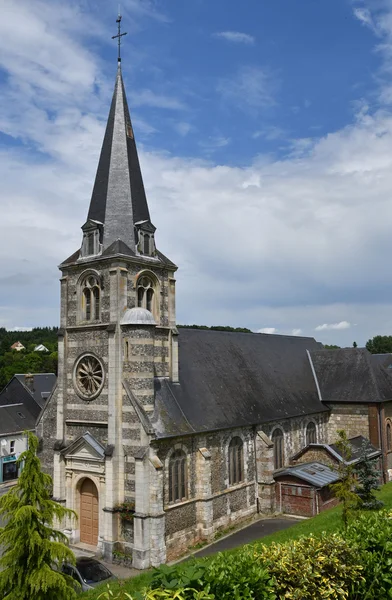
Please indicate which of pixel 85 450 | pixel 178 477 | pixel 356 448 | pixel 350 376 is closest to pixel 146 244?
pixel 85 450

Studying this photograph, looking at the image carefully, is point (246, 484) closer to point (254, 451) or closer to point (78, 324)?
point (254, 451)

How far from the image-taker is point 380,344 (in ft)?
403

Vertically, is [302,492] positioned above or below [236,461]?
below

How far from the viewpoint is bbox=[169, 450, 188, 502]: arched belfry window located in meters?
22.3

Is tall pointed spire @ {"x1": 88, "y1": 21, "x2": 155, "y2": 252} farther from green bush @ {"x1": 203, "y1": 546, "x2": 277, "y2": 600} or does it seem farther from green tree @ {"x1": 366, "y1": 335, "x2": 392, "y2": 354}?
green tree @ {"x1": 366, "y1": 335, "x2": 392, "y2": 354}

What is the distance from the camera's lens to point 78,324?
24531 millimetres

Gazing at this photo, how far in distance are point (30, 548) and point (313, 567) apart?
6814 mm

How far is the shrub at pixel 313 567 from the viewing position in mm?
9148

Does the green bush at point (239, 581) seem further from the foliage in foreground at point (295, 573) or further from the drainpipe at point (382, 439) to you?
the drainpipe at point (382, 439)

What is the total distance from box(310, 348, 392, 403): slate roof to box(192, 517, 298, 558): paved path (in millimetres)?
12481

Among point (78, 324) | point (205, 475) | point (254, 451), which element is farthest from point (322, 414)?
point (78, 324)

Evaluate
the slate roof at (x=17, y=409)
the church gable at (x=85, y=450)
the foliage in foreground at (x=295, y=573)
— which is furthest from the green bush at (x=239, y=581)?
the slate roof at (x=17, y=409)

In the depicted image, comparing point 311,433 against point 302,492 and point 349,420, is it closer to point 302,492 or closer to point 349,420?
point 349,420

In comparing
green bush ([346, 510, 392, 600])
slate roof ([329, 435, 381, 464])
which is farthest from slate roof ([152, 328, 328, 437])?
green bush ([346, 510, 392, 600])
